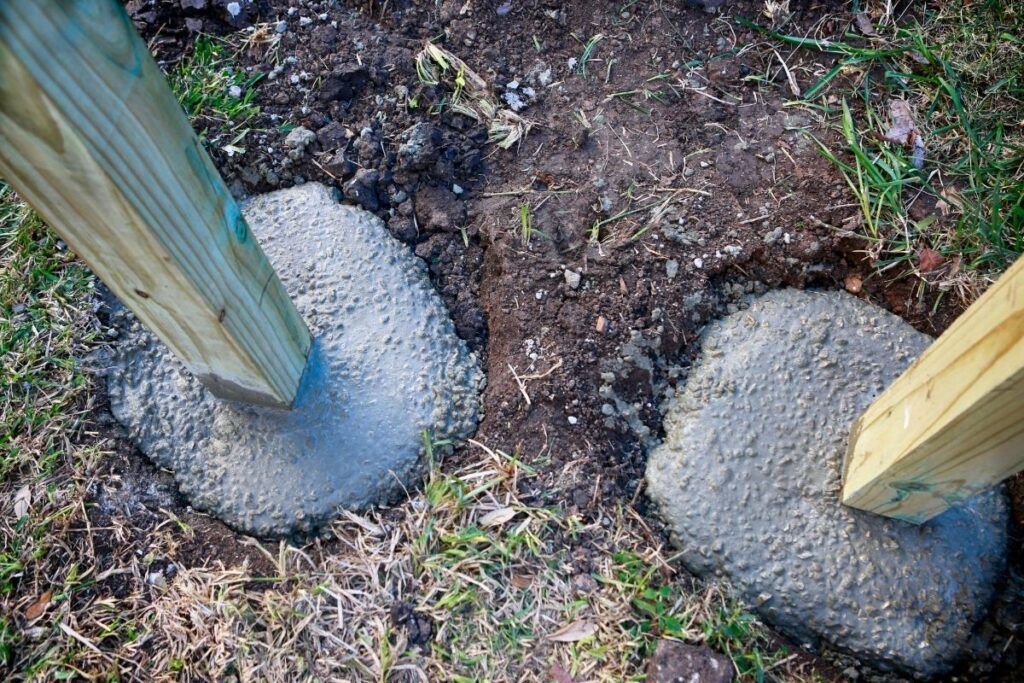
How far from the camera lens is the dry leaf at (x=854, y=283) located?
2.25m

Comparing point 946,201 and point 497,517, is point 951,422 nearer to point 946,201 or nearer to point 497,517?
point 497,517

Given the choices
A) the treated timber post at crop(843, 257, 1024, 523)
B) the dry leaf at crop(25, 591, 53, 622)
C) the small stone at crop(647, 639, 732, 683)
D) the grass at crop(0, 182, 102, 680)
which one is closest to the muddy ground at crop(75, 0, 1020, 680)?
the grass at crop(0, 182, 102, 680)

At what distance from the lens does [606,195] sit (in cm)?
229

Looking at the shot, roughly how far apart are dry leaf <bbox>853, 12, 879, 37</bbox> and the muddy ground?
5 centimetres

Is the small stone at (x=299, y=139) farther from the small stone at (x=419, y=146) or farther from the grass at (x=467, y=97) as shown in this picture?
the grass at (x=467, y=97)

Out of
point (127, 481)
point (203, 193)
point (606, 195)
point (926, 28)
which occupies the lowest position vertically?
point (926, 28)

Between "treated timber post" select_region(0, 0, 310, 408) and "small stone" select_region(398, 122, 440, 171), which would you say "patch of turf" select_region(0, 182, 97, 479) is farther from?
"small stone" select_region(398, 122, 440, 171)

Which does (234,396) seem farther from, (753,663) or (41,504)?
(753,663)

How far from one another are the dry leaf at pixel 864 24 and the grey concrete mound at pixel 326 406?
173cm

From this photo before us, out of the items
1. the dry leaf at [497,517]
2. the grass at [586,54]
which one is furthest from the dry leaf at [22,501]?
the grass at [586,54]

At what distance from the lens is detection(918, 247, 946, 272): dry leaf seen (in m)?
2.20

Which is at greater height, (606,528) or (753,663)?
(606,528)

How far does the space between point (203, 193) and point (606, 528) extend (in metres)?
1.27

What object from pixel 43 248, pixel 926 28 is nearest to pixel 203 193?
pixel 43 248
